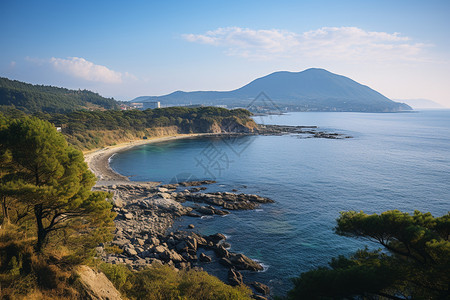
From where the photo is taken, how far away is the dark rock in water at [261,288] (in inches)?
722

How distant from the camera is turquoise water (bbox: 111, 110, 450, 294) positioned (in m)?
24.5

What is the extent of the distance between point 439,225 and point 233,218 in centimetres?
2185

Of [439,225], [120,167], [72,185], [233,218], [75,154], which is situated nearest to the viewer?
[439,225]

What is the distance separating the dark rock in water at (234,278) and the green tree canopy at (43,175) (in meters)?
10.4

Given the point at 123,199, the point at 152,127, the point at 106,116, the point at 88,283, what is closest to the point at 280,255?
the point at 88,283

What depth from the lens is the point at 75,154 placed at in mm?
14156

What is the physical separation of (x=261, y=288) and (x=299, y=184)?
91.9ft

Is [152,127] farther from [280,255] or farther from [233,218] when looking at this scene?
[280,255]

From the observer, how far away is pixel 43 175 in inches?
512

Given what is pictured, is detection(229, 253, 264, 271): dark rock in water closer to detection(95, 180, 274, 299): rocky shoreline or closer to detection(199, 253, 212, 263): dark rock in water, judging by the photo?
detection(95, 180, 274, 299): rocky shoreline

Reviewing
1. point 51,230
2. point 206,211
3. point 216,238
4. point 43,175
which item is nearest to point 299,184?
point 206,211

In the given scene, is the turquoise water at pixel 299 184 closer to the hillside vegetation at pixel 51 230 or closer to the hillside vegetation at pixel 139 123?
the hillside vegetation at pixel 51 230

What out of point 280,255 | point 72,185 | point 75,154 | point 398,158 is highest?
point 75,154

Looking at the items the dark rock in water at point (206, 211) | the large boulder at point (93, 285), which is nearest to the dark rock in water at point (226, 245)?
the dark rock in water at point (206, 211)
